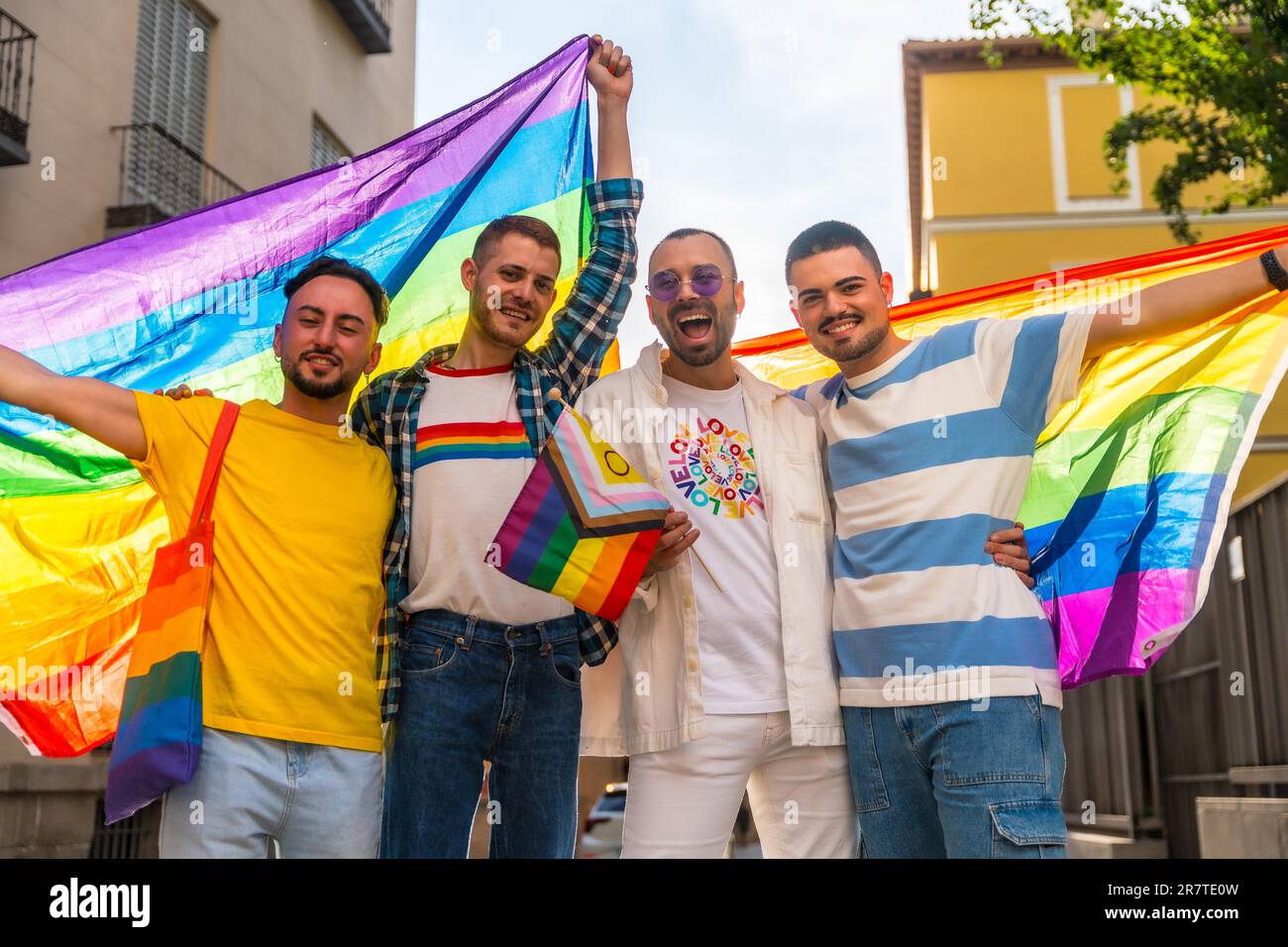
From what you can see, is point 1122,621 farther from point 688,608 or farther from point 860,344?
point 688,608

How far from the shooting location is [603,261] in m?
4.07

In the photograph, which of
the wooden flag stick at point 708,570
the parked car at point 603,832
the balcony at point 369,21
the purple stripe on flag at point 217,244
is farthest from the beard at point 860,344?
the balcony at point 369,21

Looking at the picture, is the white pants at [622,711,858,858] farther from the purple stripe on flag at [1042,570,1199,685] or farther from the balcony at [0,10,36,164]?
the balcony at [0,10,36,164]

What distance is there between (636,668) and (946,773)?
89 centimetres

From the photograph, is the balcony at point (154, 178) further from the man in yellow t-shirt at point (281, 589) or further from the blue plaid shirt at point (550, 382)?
the man in yellow t-shirt at point (281, 589)

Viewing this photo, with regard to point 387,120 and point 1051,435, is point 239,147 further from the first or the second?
point 1051,435

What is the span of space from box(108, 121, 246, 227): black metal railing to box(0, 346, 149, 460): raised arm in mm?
10135

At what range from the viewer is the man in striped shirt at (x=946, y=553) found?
312 cm

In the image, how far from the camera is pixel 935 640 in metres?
3.21

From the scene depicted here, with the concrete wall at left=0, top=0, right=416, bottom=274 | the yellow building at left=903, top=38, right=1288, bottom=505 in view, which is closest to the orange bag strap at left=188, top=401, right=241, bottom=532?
the concrete wall at left=0, top=0, right=416, bottom=274

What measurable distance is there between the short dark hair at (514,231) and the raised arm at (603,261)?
0.62 ft

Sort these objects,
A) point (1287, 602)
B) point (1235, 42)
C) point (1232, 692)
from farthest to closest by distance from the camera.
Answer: point (1235, 42) → point (1232, 692) → point (1287, 602)
